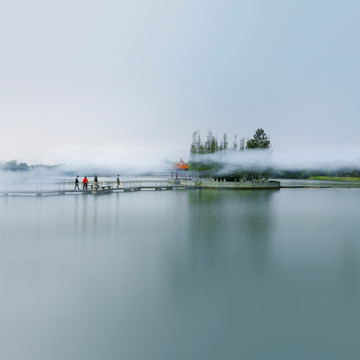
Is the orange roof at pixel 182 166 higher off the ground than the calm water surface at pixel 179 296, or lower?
higher

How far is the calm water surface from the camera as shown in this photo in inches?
154

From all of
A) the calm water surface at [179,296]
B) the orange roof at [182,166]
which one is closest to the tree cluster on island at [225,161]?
the orange roof at [182,166]

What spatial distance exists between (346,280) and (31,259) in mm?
6156

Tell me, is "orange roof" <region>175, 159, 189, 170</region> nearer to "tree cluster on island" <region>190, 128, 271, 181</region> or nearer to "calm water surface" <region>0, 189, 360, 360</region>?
"tree cluster on island" <region>190, 128, 271, 181</region>

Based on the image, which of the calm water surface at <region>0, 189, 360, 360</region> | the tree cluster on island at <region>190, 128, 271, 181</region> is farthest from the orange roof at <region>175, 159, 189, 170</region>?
the calm water surface at <region>0, 189, 360, 360</region>

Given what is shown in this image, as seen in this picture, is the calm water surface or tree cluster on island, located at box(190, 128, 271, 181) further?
tree cluster on island, located at box(190, 128, 271, 181)

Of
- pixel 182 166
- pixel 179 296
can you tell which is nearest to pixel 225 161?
pixel 182 166

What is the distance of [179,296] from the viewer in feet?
17.1

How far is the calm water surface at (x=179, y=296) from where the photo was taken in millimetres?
3906

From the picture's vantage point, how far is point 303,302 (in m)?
5.02

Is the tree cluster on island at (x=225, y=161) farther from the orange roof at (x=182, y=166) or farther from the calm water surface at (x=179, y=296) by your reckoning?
the calm water surface at (x=179, y=296)

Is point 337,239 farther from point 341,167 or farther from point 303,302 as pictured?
point 341,167

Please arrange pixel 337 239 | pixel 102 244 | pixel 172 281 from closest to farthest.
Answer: pixel 172 281 → pixel 102 244 → pixel 337 239

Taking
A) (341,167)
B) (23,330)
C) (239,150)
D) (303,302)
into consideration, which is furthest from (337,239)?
(341,167)
